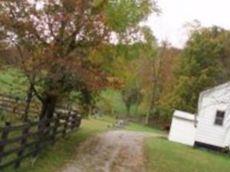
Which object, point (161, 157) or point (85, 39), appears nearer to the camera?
point (85, 39)

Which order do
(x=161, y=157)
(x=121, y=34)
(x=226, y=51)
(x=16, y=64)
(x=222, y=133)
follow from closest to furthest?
1. (x=16, y=64)
2. (x=161, y=157)
3. (x=121, y=34)
4. (x=222, y=133)
5. (x=226, y=51)

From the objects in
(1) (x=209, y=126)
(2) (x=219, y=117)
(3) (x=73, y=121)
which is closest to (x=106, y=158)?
(3) (x=73, y=121)

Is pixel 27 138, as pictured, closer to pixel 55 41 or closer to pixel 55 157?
pixel 55 157

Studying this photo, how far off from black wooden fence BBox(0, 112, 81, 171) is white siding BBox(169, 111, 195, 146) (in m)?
21.4

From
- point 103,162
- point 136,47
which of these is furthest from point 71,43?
point 136,47

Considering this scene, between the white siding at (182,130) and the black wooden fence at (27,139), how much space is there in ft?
70.1

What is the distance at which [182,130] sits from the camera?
49.8 m

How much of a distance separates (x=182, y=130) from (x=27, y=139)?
31.9 meters

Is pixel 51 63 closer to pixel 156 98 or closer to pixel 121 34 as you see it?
pixel 121 34

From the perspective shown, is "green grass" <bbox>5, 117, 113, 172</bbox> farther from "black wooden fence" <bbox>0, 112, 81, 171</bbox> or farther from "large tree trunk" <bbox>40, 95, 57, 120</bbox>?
"large tree trunk" <bbox>40, 95, 57, 120</bbox>

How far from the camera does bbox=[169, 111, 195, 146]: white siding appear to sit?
1929 inches

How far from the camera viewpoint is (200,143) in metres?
43.8

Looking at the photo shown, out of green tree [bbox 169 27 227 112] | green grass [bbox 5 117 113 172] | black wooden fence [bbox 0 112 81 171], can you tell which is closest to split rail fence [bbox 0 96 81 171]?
black wooden fence [bbox 0 112 81 171]

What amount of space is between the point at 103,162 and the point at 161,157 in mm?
7007
